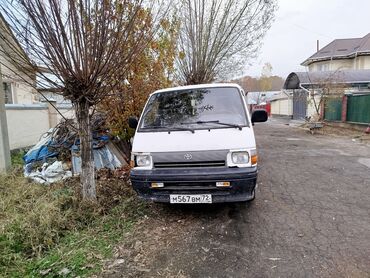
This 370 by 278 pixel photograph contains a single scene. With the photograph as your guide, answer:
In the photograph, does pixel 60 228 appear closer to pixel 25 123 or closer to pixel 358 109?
pixel 25 123

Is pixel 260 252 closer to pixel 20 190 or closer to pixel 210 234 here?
pixel 210 234

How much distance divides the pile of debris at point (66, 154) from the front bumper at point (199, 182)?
3159mm

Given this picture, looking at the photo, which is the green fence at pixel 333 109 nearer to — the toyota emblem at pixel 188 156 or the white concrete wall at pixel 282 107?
the white concrete wall at pixel 282 107

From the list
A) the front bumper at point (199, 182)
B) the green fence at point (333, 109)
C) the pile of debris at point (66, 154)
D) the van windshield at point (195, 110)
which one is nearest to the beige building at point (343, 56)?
the green fence at point (333, 109)

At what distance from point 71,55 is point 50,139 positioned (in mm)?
4223

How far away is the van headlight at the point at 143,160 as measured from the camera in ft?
13.6

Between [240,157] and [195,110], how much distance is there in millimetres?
1294

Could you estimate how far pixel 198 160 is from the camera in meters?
3.93

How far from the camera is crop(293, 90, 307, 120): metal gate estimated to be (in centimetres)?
A: 2360

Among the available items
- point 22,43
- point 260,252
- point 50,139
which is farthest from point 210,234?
point 50,139

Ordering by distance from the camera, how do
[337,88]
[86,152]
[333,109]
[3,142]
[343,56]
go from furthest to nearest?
[343,56], [333,109], [337,88], [3,142], [86,152]

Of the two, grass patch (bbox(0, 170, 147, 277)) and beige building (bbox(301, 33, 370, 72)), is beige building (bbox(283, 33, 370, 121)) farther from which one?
grass patch (bbox(0, 170, 147, 277))

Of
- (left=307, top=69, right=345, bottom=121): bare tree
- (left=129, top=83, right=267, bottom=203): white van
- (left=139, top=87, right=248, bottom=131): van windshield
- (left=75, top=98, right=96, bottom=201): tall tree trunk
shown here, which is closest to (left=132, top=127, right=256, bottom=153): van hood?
(left=129, top=83, right=267, bottom=203): white van

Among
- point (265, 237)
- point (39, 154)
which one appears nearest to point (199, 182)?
point (265, 237)
